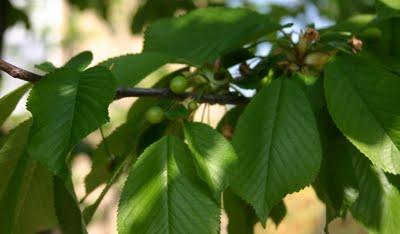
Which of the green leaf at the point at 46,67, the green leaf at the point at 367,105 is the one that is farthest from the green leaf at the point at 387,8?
the green leaf at the point at 46,67

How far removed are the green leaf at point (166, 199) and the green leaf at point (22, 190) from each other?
189mm

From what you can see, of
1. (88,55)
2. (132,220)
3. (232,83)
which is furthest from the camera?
(232,83)

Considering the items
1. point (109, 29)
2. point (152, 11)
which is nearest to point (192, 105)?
point (152, 11)

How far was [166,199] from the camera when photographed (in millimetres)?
637

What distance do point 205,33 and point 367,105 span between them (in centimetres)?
32

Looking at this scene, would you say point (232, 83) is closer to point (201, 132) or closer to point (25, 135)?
point (201, 132)

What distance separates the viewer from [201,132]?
0.71m

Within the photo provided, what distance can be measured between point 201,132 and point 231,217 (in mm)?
263

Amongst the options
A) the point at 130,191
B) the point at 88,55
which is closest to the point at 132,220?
the point at 130,191

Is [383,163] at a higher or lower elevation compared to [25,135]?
lower

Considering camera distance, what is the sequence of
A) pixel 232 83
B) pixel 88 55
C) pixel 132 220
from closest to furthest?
pixel 132 220, pixel 88 55, pixel 232 83

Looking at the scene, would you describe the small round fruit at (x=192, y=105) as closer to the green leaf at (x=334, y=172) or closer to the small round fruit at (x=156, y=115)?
the small round fruit at (x=156, y=115)

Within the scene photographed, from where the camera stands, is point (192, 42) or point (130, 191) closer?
point (130, 191)

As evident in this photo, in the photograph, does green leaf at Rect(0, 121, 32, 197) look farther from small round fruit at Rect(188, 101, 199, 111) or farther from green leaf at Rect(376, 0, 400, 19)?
green leaf at Rect(376, 0, 400, 19)
